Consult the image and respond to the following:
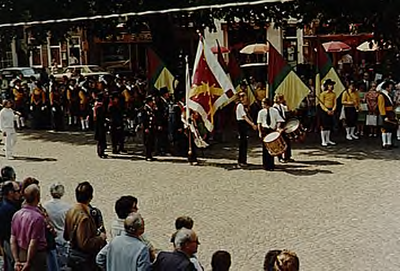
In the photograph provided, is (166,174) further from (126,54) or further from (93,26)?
(126,54)

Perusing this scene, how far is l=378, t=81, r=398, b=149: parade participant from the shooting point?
19797 mm

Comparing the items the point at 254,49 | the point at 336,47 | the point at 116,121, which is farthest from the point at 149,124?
the point at 336,47

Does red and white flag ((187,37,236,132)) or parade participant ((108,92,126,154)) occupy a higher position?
red and white flag ((187,37,236,132))

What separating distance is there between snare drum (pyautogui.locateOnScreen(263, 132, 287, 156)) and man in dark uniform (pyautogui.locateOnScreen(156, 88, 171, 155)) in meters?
3.79

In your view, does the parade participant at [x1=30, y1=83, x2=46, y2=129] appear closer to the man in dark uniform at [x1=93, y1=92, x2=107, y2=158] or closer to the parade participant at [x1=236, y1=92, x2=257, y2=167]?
the man in dark uniform at [x1=93, y1=92, x2=107, y2=158]

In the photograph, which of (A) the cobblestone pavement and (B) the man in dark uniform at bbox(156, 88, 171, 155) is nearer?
(A) the cobblestone pavement

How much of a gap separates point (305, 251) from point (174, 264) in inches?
188

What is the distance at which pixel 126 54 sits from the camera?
48812 millimetres

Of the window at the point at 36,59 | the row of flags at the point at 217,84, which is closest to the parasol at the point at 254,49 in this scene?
the row of flags at the point at 217,84

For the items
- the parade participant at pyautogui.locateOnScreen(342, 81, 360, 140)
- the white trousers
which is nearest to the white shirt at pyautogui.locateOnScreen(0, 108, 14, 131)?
the white trousers

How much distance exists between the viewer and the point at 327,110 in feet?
69.1

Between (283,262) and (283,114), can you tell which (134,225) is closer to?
(283,262)

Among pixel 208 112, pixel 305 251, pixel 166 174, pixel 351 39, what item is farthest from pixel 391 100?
pixel 351 39

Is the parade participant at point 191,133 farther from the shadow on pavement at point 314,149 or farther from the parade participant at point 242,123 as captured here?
the parade participant at point 242,123
